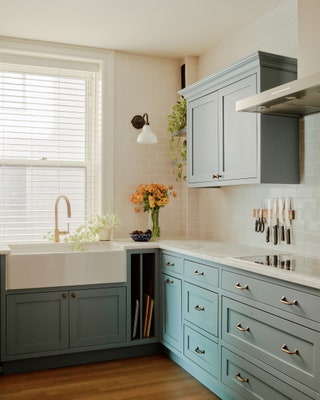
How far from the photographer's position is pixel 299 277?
2.28 meters

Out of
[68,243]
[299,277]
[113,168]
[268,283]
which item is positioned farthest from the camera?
[113,168]

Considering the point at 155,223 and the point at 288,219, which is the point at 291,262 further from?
the point at 155,223

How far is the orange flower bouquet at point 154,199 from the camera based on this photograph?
427 cm

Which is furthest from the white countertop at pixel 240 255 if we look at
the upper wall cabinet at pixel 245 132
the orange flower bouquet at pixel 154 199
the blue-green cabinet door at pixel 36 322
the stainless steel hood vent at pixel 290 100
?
the stainless steel hood vent at pixel 290 100

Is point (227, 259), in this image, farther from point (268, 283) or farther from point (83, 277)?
point (83, 277)

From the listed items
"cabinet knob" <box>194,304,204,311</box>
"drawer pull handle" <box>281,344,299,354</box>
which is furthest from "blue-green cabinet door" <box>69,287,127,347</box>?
"drawer pull handle" <box>281,344,299,354</box>

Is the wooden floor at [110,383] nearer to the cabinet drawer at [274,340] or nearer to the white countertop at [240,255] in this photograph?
the cabinet drawer at [274,340]

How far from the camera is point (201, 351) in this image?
3275 millimetres

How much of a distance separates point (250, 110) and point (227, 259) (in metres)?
0.93

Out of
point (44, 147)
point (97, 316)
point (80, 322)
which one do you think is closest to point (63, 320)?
point (80, 322)

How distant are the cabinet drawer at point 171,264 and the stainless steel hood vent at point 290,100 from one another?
127cm

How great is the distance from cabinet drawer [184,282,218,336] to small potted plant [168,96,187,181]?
138 cm

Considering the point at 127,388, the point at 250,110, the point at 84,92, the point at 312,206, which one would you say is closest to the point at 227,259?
the point at 312,206

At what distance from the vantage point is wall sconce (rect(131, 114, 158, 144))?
165 inches
